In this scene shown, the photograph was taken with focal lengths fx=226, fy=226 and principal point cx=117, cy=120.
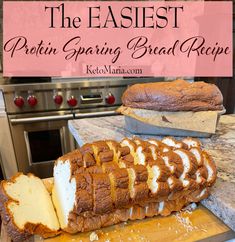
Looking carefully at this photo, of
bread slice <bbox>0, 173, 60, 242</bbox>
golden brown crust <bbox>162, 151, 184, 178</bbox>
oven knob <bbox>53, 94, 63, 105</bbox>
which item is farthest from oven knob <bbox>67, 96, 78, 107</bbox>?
golden brown crust <bbox>162, 151, 184, 178</bbox>

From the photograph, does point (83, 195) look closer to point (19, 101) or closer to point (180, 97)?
point (180, 97)

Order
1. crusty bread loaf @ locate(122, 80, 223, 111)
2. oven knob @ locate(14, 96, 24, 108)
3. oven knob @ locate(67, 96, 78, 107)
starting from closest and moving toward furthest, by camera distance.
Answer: crusty bread loaf @ locate(122, 80, 223, 111) → oven knob @ locate(14, 96, 24, 108) → oven knob @ locate(67, 96, 78, 107)

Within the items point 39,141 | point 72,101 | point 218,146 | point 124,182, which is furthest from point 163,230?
point 39,141

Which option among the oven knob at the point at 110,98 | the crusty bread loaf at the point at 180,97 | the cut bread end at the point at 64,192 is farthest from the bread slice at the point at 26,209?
the oven knob at the point at 110,98

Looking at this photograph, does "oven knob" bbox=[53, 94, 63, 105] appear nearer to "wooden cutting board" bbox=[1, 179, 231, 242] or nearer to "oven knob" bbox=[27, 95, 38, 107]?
"oven knob" bbox=[27, 95, 38, 107]

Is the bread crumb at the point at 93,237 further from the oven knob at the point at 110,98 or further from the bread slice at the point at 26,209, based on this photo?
the oven knob at the point at 110,98

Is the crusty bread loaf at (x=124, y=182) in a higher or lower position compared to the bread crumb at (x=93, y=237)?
higher
